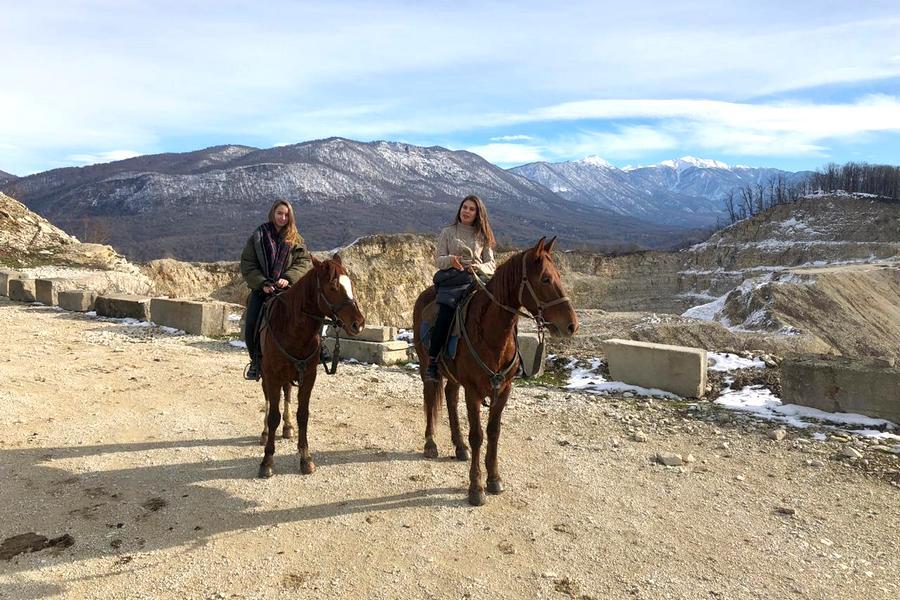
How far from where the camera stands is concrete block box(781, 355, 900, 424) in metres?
7.29

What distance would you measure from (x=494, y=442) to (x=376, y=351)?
638 cm

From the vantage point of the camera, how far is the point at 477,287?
573 cm

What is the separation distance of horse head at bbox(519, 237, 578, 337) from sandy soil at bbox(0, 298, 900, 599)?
5.87 ft

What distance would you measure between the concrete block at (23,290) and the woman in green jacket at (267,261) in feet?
57.4

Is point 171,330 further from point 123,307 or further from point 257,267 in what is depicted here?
point 257,267

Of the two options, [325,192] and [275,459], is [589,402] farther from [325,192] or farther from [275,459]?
[325,192]

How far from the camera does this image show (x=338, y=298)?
207 inches

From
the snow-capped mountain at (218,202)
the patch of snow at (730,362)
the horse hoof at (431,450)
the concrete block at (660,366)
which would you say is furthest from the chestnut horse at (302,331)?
the snow-capped mountain at (218,202)

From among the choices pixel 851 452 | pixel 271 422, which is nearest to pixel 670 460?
pixel 851 452

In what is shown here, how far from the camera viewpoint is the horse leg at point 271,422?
5.82 m

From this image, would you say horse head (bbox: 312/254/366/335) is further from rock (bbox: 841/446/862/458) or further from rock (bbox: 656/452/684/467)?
rock (bbox: 841/446/862/458)

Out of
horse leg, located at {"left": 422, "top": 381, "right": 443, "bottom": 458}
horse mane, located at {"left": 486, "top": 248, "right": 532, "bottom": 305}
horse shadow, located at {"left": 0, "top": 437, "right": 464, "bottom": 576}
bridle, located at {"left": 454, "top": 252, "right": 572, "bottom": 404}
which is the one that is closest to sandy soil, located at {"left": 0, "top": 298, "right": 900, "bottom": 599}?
horse shadow, located at {"left": 0, "top": 437, "right": 464, "bottom": 576}

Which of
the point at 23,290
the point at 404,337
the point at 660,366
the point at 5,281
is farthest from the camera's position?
the point at 5,281

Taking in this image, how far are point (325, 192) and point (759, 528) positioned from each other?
172860 millimetres
